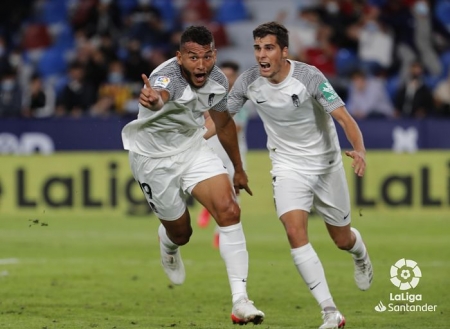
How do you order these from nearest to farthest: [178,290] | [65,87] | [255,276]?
1. [178,290]
2. [255,276]
3. [65,87]

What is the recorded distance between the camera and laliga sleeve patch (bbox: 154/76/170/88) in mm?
7918

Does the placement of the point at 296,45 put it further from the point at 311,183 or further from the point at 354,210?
the point at 311,183

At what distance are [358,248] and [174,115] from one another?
7.07 ft

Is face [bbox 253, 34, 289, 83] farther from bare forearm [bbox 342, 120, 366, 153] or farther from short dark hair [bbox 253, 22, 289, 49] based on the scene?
bare forearm [bbox 342, 120, 366, 153]

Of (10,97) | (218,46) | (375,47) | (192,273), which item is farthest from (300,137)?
(218,46)

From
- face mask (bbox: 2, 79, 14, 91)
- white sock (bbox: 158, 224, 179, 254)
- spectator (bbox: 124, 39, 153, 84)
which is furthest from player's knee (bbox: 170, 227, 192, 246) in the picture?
spectator (bbox: 124, 39, 153, 84)

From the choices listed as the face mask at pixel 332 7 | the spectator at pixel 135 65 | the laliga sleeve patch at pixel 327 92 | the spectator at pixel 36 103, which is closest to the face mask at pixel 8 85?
the spectator at pixel 36 103

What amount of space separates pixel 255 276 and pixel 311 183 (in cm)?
301

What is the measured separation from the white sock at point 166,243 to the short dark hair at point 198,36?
2025 millimetres

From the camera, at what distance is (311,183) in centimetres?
848

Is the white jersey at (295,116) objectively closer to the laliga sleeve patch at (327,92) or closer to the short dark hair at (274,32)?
the laliga sleeve patch at (327,92)

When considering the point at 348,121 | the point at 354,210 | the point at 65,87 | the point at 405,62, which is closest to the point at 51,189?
the point at 65,87

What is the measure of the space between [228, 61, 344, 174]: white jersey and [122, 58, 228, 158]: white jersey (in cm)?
25

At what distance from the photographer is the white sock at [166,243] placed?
9.36m
